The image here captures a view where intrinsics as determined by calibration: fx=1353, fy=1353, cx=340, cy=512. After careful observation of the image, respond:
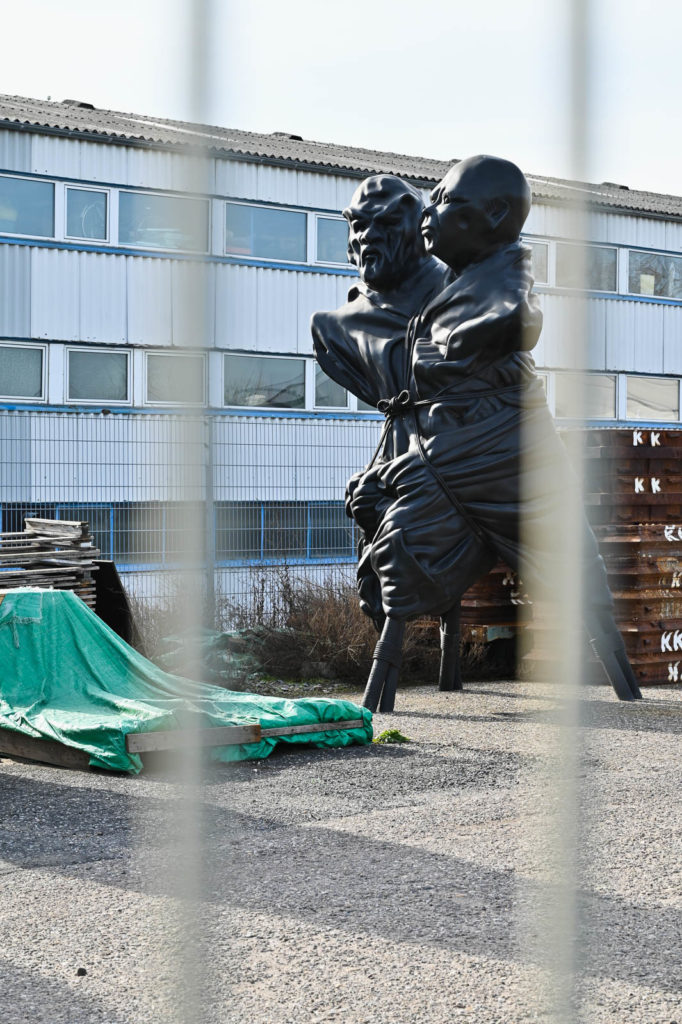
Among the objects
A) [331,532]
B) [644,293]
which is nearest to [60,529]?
[331,532]

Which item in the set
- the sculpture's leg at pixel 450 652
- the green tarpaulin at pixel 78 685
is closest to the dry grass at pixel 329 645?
the sculpture's leg at pixel 450 652

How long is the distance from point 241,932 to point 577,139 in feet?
8.11

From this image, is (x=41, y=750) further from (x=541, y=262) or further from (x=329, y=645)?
(x=541, y=262)

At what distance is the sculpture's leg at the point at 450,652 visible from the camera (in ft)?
25.2

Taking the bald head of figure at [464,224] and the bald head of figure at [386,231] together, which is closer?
the bald head of figure at [464,224]

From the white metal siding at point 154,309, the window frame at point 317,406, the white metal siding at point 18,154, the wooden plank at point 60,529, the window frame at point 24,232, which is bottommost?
the wooden plank at point 60,529

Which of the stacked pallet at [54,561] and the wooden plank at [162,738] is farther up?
the stacked pallet at [54,561]

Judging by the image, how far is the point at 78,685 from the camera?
19.6 feet

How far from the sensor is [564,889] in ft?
3.75

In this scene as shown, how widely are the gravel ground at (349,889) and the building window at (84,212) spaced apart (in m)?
9.66

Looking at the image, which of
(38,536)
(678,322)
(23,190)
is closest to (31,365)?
(23,190)

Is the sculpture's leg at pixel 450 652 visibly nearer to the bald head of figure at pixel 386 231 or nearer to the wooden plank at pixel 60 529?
the bald head of figure at pixel 386 231

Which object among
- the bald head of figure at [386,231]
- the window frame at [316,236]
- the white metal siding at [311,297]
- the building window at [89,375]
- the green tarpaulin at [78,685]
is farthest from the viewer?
the window frame at [316,236]

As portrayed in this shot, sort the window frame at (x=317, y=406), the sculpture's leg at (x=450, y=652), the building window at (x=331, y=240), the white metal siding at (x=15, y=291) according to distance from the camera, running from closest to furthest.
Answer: the sculpture's leg at (x=450, y=652), the white metal siding at (x=15, y=291), the building window at (x=331, y=240), the window frame at (x=317, y=406)
